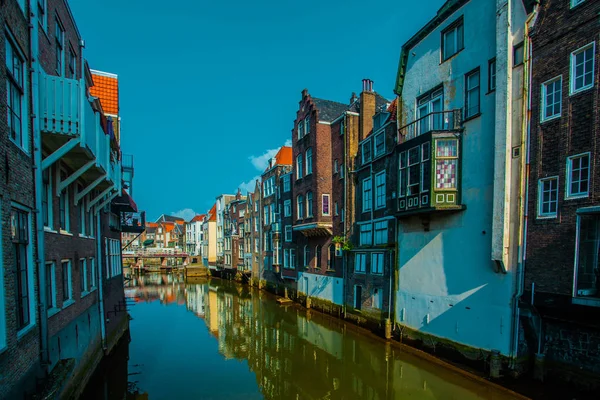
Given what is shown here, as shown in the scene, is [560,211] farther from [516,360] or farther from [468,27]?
[468,27]

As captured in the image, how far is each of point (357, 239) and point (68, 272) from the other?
16.4 metres

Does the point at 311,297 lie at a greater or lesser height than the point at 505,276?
lesser

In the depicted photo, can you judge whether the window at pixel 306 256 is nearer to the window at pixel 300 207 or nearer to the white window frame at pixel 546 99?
the window at pixel 300 207

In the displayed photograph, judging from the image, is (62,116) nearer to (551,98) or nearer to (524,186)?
(524,186)

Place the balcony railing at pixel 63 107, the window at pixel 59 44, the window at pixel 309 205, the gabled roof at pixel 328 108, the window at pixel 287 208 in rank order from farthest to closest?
the window at pixel 287 208 < the window at pixel 309 205 < the gabled roof at pixel 328 108 < the window at pixel 59 44 < the balcony railing at pixel 63 107

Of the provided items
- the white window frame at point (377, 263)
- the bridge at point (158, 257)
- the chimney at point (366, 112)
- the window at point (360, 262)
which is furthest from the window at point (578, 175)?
the bridge at point (158, 257)

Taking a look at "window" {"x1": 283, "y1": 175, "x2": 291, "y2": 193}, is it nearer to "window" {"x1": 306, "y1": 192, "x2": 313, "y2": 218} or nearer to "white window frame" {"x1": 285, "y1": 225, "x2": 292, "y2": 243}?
"white window frame" {"x1": 285, "y1": 225, "x2": 292, "y2": 243}

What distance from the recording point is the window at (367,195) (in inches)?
835

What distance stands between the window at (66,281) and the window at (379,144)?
53.6ft

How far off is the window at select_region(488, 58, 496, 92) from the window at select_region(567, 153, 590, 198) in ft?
13.9

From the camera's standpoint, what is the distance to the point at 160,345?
63.7 feet

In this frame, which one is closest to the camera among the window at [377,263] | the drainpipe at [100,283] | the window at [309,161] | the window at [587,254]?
the window at [587,254]

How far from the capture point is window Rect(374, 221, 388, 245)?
64.0 ft

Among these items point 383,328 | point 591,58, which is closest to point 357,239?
point 383,328
